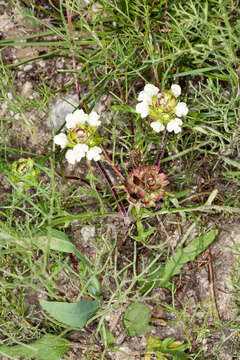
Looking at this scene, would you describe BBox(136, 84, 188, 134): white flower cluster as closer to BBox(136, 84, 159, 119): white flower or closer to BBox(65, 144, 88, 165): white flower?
BBox(136, 84, 159, 119): white flower

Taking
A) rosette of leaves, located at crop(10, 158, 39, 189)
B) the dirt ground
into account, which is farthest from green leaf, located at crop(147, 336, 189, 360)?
rosette of leaves, located at crop(10, 158, 39, 189)

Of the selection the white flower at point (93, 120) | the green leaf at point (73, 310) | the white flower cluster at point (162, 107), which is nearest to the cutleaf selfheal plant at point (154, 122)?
the white flower cluster at point (162, 107)

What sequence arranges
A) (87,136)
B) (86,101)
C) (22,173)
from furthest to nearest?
(86,101) → (22,173) → (87,136)

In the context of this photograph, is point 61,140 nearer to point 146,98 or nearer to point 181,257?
point 146,98

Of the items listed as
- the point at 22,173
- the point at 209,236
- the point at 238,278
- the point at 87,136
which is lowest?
the point at 238,278

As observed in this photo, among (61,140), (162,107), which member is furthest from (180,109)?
(61,140)

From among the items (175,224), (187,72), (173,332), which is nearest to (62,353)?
(173,332)

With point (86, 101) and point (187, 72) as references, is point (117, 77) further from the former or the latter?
point (187, 72)
